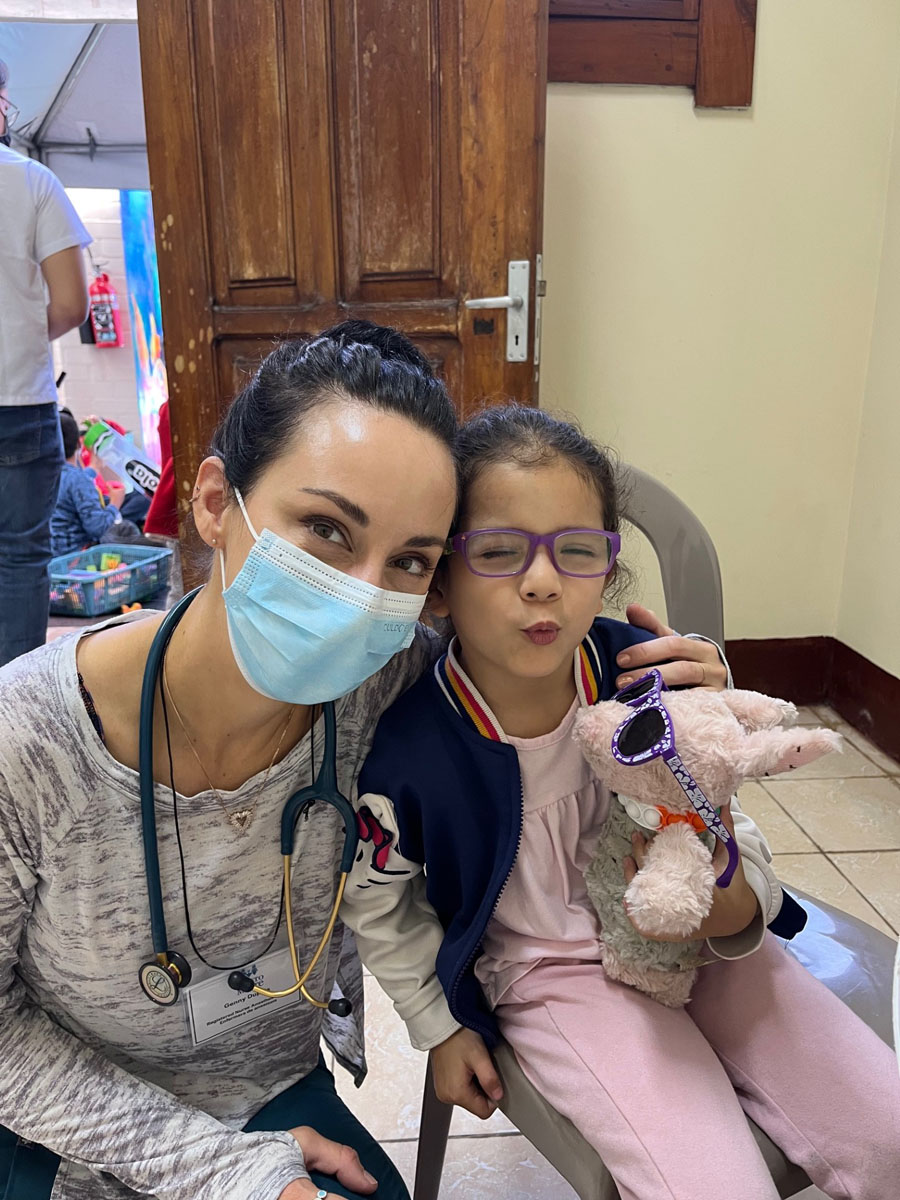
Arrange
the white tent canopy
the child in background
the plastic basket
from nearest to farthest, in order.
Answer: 1. the plastic basket
2. the white tent canopy
3. the child in background

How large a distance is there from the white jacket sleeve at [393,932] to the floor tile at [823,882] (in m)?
1.30

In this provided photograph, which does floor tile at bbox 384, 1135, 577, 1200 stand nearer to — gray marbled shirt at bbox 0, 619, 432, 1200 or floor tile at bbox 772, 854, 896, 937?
gray marbled shirt at bbox 0, 619, 432, 1200

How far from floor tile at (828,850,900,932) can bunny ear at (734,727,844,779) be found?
1.33 metres

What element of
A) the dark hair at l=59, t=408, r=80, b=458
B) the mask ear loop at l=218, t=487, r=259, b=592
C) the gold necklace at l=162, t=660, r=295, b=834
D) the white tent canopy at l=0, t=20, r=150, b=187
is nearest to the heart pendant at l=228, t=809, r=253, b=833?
the gold necklace at l=162, t=660, r=295, b=834

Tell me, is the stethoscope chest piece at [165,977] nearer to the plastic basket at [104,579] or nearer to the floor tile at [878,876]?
the floor tile at [878,876]

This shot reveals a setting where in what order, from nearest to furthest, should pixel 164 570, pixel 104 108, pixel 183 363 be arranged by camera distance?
pixel 183 363
pixel 164 570
pixel 104 108

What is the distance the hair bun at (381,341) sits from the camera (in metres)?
0.95

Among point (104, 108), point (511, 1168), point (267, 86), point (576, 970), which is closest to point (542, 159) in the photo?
point (267, 86)

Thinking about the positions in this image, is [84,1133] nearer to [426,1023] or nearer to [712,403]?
[426,1023]

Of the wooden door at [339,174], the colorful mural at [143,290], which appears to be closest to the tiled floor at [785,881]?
the wooden door at [339,174]

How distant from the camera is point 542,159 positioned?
220 centimetres

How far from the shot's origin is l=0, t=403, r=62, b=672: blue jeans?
8.29 feet

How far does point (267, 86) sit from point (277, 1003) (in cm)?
211

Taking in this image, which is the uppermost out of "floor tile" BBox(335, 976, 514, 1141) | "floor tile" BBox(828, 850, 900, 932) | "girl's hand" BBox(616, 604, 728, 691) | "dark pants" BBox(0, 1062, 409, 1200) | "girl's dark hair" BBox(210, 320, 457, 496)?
"girl's dark hair" BBox(210, 320, 457, 496)
